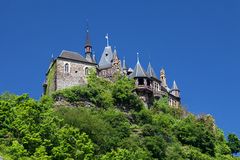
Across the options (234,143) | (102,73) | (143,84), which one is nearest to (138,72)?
(143,84)

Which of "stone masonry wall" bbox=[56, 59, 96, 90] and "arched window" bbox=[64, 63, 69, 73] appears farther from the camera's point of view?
"arched window" bbox=[64, 63, 69, 73]

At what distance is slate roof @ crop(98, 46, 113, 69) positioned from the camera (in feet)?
289

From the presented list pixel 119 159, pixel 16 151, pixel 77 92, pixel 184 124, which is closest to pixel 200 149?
pixel 184 124

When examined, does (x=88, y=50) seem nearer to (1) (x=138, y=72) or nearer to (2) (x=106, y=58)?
(2) (x=106, y=58)

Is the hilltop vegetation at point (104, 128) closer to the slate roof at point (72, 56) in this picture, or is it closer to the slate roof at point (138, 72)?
the slate roof at point (72, 56)

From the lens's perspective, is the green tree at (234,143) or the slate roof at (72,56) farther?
the green tree at (234,143)

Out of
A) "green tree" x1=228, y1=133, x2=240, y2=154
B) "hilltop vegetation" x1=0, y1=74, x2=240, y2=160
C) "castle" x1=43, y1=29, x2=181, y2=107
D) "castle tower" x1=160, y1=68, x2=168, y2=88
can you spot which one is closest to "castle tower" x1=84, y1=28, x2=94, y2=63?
"castle" x1=43, y1=29, x2=181, y2=107

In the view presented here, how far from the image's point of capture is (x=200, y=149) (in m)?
79.9

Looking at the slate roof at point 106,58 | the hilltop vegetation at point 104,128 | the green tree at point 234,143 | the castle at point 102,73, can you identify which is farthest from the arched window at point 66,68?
the green tree at point 234,143

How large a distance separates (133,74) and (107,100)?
31.5 ft

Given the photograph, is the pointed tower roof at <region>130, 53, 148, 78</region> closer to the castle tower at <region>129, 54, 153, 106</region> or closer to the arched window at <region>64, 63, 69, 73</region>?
the castle tower at <region>129, 54, 153, 106</region>

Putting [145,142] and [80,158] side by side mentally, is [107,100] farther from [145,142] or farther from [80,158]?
[80,158]

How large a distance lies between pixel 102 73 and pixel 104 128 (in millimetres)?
19306

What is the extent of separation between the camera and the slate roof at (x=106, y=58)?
289ft
